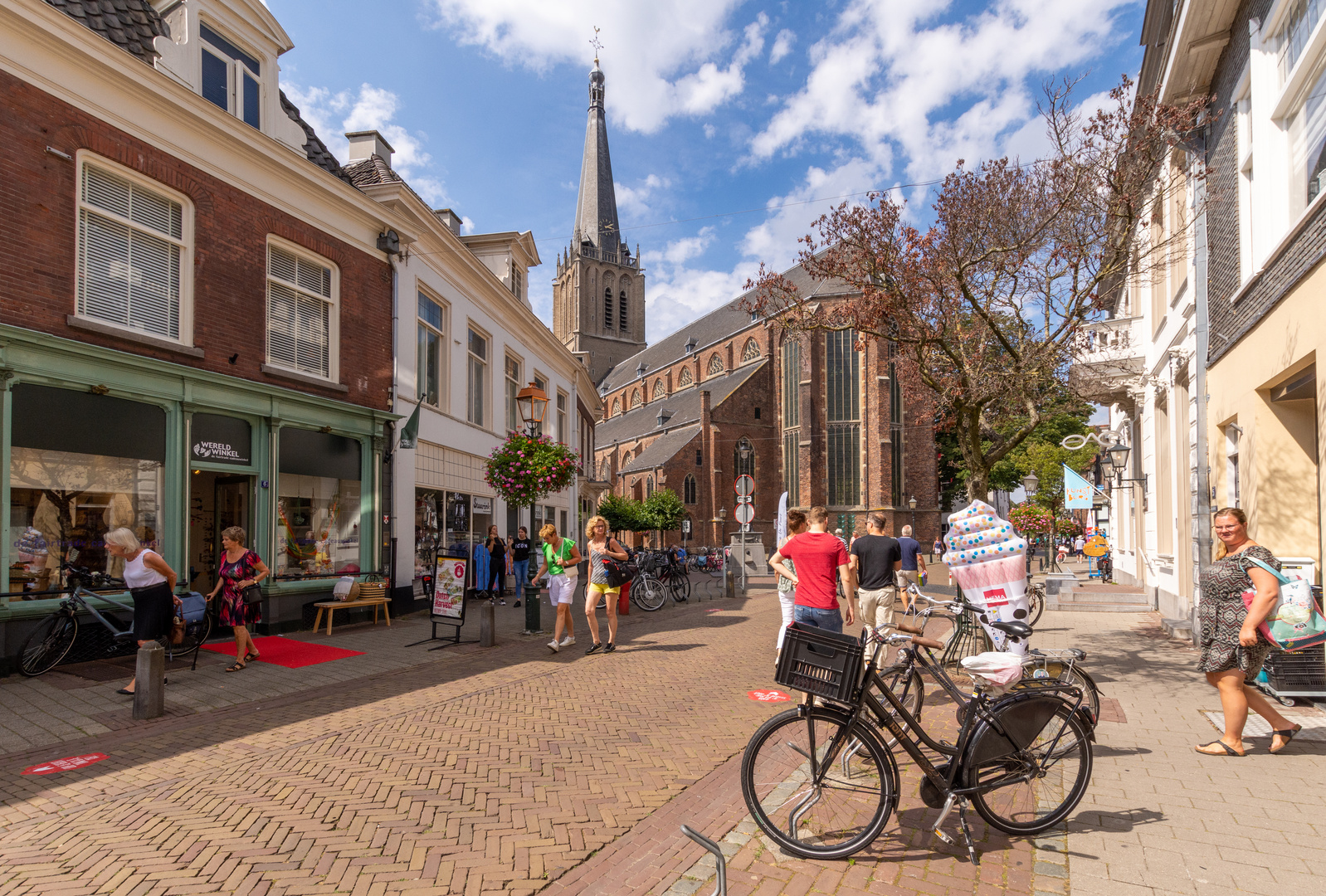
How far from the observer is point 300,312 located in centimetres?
1207

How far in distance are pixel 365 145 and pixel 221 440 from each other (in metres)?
8.12

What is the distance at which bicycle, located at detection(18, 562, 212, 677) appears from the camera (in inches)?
303

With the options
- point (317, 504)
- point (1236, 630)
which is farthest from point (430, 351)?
point (1236, 630)

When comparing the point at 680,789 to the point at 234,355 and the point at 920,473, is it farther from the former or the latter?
the point at 920,473

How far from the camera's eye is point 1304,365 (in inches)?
272

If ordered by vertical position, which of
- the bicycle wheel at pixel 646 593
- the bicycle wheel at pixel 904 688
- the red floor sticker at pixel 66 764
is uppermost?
the bicycle wheel at pixel 904 688

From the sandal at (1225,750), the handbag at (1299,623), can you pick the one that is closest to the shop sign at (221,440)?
the sandal at (1225,750)

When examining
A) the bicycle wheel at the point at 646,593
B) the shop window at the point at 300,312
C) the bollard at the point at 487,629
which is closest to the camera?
the bollard at the point at 487,629

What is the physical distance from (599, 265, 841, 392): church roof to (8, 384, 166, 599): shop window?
1777 inches

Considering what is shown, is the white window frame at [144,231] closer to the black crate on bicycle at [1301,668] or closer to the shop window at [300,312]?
the shop window at [300,312]

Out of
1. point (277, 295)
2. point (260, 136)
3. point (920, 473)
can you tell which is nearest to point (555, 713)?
point (277, 295)

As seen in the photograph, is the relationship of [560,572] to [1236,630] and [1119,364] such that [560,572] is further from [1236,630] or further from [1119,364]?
[1119,364]

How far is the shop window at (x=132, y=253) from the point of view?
889cm

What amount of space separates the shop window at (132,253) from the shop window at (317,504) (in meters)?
2.48
